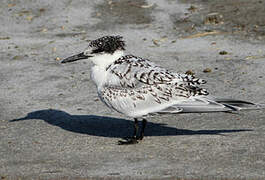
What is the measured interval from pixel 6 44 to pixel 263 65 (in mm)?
5046

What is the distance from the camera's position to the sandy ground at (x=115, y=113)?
6.18 meters

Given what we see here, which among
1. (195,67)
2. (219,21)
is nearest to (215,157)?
(195,67)

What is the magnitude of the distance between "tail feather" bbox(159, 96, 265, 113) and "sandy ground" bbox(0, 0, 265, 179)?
39 centimetres

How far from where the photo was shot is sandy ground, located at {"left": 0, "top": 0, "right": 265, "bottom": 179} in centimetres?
618

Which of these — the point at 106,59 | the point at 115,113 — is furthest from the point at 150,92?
the point at 115,113

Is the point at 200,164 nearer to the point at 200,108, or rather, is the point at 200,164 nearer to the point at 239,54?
the point at 200,108

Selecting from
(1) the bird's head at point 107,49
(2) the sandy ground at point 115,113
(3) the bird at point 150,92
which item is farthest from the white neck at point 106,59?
(2) the sandy ground at point 115,113

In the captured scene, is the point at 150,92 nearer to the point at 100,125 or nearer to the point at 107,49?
the point at 107,49

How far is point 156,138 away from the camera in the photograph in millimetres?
7156

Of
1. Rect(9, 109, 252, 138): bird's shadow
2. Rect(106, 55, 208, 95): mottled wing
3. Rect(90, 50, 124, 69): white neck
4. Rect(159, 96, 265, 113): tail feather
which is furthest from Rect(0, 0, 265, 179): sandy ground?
Rect(90, 50, 124, 69): white neck

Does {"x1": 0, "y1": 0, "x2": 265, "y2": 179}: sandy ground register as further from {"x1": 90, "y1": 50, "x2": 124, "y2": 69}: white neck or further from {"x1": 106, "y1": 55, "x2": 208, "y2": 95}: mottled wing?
{"x1": 90, "y1": 50, "x2": 124, "y2": 69}: white neck

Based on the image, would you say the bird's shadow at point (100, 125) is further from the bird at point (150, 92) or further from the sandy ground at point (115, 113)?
the bird at point (150, 92)

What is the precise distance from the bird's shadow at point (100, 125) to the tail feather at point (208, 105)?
54 cm

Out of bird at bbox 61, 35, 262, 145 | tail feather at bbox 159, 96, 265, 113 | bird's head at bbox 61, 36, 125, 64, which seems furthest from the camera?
bird's head at bbox 61, 36, 125, 64
